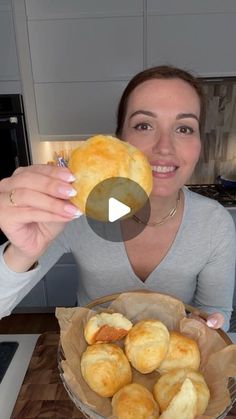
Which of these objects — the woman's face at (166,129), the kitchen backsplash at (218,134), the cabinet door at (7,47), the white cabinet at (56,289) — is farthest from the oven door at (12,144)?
the woman's face at (166,129)

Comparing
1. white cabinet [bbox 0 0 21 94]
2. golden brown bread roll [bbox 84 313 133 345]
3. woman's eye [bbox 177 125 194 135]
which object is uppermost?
white cabinet [bbox 0 0 21 94]

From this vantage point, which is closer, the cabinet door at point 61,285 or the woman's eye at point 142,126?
the woman's eye at point 142,126

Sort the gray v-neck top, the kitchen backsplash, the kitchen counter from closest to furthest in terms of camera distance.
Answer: the kitchen counter < the gray v-neck top < the kitchen backsplash

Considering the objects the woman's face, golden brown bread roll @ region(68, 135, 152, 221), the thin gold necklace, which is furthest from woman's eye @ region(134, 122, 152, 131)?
golden brown bread roll @ region(68, 135, 152, 221)

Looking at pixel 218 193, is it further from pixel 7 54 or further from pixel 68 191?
pixel 68 191

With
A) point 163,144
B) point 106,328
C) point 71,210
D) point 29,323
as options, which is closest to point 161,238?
point 163,144

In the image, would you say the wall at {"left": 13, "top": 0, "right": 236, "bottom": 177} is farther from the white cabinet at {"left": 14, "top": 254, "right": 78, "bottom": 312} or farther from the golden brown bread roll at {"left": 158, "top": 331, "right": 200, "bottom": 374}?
the golden brown bread roll at {"left": 158, "top": 331, "right": 200, "bottom": 374}

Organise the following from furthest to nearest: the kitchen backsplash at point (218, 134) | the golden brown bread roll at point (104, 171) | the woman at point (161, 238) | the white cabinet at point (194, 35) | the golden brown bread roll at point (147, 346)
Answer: the kitchen backsplash at point (218, 134) → the white cabinet at point (194, 35) → the woman at point (161, 238) → the golden brown bread roll at point (147, 346) → the golden brown bread roll at point (104, 171)

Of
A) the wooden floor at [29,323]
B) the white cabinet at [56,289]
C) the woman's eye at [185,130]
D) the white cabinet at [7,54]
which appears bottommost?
the wooden floor at [29,323]

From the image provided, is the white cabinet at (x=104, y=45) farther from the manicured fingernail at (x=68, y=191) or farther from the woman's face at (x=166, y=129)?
the manicured fingernail at (x=68, y=191)
